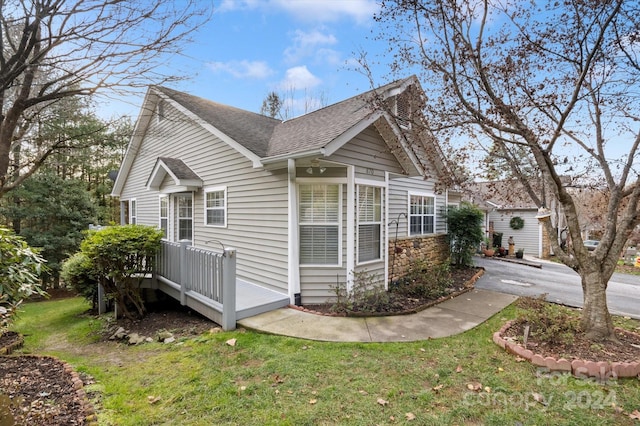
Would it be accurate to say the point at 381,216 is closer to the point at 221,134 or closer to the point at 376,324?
the point at 376,324

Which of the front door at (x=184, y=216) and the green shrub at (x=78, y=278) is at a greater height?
the front door at (x=184, y=216)

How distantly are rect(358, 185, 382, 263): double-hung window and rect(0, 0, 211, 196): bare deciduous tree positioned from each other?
456 cm

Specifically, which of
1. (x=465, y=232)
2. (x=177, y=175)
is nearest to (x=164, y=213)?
(x=177, y=175)

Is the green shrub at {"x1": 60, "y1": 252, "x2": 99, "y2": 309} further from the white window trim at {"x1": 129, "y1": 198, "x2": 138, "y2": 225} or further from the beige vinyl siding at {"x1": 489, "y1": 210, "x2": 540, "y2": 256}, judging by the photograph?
the beige vinyl siding at {"x1": 489, "y1": 210, "x2": 540, "y2": 256}

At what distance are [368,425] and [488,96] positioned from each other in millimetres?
4460

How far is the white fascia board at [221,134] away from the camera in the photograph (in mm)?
6322

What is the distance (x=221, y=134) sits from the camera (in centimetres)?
728

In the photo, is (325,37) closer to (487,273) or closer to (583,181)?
(583,181)

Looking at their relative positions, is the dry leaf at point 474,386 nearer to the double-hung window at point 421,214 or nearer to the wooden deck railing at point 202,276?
the wooden deck railing at point 202,276

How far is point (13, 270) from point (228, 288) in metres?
2.67

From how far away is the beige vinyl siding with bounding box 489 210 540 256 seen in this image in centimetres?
1752

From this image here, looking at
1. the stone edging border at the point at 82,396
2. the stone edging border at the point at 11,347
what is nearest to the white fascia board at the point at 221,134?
the stone edging border at the point at 82,396

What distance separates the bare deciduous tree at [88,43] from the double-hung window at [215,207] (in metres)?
3.21

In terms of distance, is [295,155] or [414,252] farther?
[414,252]
